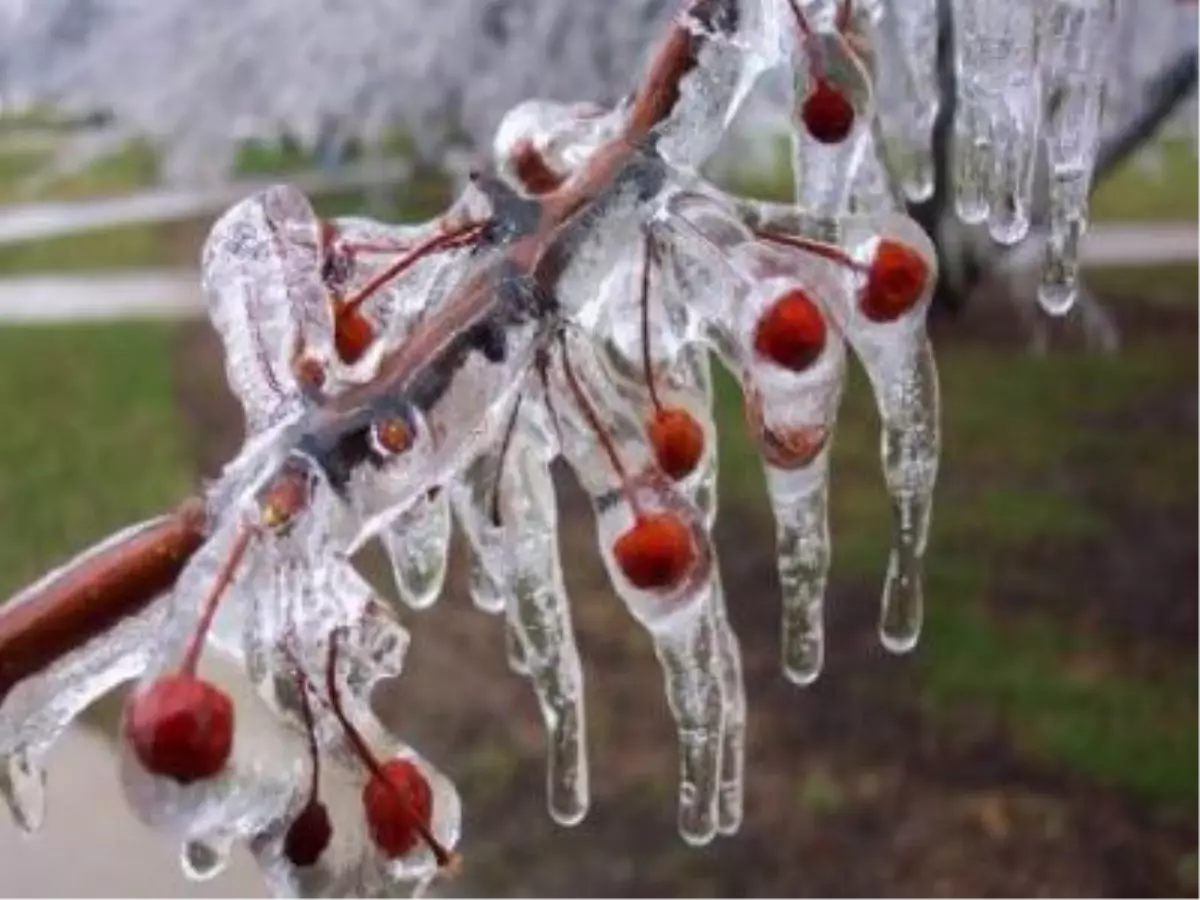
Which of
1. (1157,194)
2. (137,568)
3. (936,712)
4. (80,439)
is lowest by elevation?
(1157,194)

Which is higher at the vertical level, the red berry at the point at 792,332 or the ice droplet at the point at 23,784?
the red berry at the point at 792,332

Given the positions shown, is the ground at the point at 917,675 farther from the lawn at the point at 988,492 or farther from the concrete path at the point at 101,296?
the concrete path at the point at 101,296

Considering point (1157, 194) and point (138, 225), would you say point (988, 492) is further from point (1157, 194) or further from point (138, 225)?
point (138, 225)

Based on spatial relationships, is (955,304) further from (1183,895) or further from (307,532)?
(307,532)

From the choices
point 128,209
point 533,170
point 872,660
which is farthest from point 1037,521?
point 128,209

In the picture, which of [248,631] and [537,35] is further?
[537,35]

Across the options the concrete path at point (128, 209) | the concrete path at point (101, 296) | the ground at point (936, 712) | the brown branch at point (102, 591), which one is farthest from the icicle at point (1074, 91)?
the concrete path at point (128, 209)

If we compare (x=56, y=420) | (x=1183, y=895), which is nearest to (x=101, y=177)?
(x=56, y=420)
